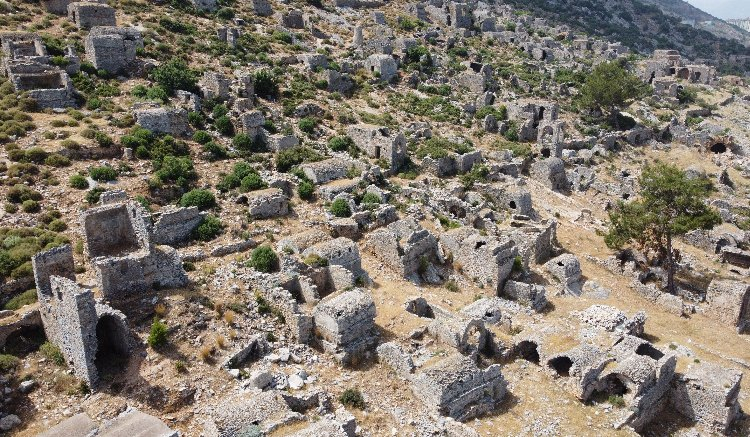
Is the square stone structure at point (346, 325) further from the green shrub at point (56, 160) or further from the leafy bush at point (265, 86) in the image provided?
the leafy bush at point (265, 86)

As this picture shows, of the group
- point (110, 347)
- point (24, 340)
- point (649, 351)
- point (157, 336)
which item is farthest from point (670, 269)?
point (24, 340)

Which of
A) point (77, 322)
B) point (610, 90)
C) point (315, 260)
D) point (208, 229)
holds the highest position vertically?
point (610, 90)

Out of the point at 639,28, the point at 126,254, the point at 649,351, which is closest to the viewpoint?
the point at 126,254

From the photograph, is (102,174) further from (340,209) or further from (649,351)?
(649,351)

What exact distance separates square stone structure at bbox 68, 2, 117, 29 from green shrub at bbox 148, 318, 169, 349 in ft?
104

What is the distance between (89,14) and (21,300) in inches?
1160

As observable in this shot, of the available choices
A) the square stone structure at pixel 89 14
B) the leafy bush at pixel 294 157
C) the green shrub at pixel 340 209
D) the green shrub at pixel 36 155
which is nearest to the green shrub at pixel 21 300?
the green shrub at pixel 36 155

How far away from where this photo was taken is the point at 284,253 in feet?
78.1

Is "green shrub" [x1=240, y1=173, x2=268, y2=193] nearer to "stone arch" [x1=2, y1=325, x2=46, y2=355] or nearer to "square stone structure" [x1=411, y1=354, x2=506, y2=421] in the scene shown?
"stone arch" [x1=2, y1=325, x2=46, y2=355]

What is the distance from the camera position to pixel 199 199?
2709 cm

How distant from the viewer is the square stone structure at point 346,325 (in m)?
19.6

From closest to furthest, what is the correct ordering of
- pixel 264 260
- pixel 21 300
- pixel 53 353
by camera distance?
pixel 53 353
pixel 21 300
pixel 264 260

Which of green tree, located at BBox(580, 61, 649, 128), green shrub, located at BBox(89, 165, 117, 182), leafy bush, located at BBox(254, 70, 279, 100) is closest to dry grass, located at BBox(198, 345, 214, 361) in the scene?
green shrub, located at BBox(89, 165, 117, 182)

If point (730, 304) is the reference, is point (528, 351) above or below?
below
